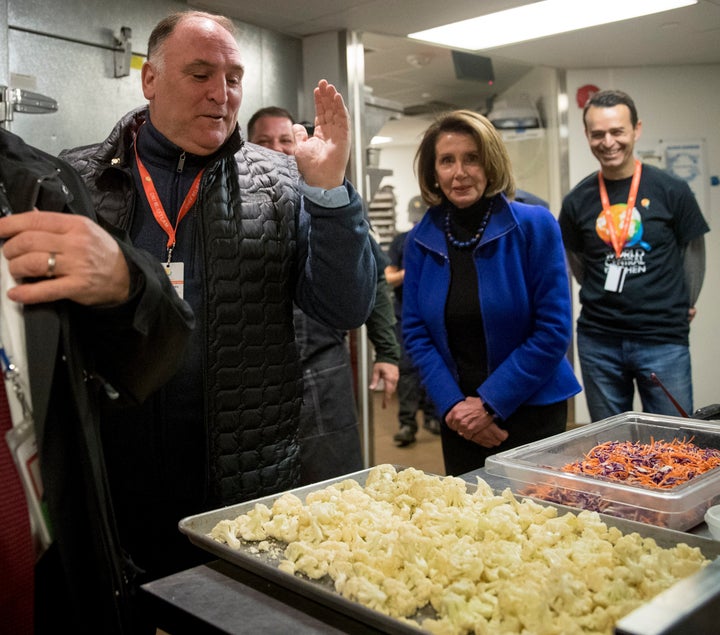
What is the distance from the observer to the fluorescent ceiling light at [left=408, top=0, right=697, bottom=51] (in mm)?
4047

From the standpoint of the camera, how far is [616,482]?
141cm

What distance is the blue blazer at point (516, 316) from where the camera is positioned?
2297 millimetres

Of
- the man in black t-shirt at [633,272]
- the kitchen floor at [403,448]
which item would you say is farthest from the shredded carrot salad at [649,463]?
the kitchen floor at [403,448]

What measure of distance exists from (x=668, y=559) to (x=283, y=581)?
21.8 inches

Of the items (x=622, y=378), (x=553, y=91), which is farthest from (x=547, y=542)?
(x=553, y=91)

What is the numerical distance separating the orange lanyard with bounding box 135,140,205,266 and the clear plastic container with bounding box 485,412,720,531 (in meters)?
0.91

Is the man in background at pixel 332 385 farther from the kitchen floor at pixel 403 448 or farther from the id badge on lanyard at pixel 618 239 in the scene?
the kitchen floor at pixel 403 448

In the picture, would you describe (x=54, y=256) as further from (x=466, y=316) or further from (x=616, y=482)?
(x=466, y=316)

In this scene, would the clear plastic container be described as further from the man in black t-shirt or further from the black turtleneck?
the man in black t-shirt

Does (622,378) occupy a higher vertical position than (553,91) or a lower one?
lower

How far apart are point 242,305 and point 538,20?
10.6 ft

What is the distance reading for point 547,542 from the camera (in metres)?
1.20

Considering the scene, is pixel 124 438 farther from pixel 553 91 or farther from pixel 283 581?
pixel 553 91

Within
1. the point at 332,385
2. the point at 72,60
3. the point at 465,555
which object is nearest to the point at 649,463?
the point at 465,555
